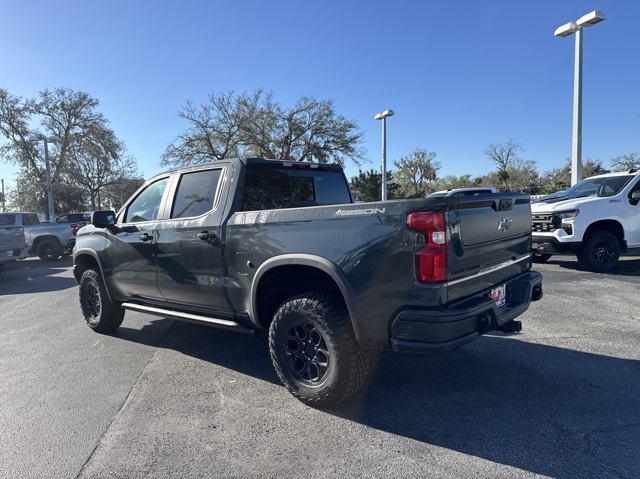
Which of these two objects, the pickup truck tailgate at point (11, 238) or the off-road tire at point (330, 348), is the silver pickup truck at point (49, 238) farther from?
the off-road tire at point (330, 348)

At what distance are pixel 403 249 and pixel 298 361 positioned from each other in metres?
1.32

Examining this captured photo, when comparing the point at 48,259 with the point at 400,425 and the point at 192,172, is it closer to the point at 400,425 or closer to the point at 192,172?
the point at 192,172

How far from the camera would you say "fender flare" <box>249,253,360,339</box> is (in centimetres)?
303

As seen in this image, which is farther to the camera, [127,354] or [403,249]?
[127,354]

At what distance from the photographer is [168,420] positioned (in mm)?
3301

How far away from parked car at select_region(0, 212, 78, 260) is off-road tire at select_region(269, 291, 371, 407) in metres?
14.7

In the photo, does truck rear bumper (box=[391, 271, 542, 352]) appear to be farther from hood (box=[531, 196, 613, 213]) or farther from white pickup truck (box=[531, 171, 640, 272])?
hood (box=[531, 196, 613, 213])

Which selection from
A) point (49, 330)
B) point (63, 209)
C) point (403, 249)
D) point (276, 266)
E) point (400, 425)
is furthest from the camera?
point (63, 209)

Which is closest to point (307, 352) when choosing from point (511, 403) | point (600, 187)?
point (511, 403)

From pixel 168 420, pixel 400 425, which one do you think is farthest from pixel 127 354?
pixel 400 425

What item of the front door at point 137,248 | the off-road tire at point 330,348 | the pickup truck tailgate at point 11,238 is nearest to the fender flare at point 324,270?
the off-road tire at point 330,348

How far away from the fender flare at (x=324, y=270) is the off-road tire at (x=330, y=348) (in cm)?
14

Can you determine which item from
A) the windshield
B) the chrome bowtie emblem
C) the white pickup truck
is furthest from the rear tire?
the chrome bowtie emblem

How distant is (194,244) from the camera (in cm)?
407
